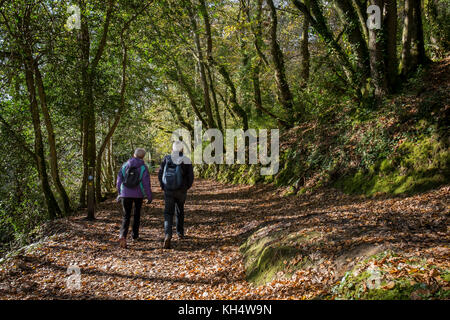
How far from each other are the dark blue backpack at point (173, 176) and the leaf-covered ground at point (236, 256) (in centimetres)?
142

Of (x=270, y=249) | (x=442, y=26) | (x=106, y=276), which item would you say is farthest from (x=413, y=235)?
(x=442, y=26)

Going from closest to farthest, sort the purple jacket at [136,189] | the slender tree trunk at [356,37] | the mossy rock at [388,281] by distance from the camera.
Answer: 1. the mossy rock at [388,281]
2. the purple jacket at [136,189]
3. the slender tree trunk at [356,37]

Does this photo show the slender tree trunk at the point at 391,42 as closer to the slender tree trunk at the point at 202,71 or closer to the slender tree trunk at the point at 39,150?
the slender tree trunk at the point at 202,71

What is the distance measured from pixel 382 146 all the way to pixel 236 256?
534cm

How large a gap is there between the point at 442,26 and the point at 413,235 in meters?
10.1

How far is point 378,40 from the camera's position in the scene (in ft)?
28.0

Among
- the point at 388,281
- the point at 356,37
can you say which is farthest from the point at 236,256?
the point at 356,37

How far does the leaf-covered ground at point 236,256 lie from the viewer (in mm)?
3346

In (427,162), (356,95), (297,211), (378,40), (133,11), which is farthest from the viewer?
(356,95)

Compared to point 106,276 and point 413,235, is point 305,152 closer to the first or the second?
point 413,235

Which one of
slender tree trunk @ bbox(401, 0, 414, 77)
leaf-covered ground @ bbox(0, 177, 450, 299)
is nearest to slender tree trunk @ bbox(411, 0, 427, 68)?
slender tree trunk @ bbox(401, 0, 414, 77)

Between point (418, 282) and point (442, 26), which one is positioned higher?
point (442, 26)

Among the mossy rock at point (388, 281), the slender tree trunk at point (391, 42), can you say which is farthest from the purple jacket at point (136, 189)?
the slender tree trunk at point (391, 42)
